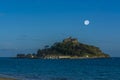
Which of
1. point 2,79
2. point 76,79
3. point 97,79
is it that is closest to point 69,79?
point 76,79

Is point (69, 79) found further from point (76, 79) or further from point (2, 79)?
point (2, 79)

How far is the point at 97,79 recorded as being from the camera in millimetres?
53375

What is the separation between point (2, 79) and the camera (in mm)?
45656

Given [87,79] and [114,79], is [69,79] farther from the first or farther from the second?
[114,79]

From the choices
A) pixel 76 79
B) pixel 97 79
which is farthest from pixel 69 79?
pixel 97 79

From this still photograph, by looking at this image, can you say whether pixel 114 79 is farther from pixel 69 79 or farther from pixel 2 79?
pixel 2 79

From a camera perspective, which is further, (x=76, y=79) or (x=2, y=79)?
(x=76, y=79)

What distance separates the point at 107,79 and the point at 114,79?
1270 mm

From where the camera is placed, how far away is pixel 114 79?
54375 mm

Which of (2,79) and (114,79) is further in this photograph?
(114,79)

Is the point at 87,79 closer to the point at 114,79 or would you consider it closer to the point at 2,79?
the point at 114,79

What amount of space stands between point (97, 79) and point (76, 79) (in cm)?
325

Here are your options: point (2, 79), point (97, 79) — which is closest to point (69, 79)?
point (97, 79)

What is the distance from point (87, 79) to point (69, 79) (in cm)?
276
